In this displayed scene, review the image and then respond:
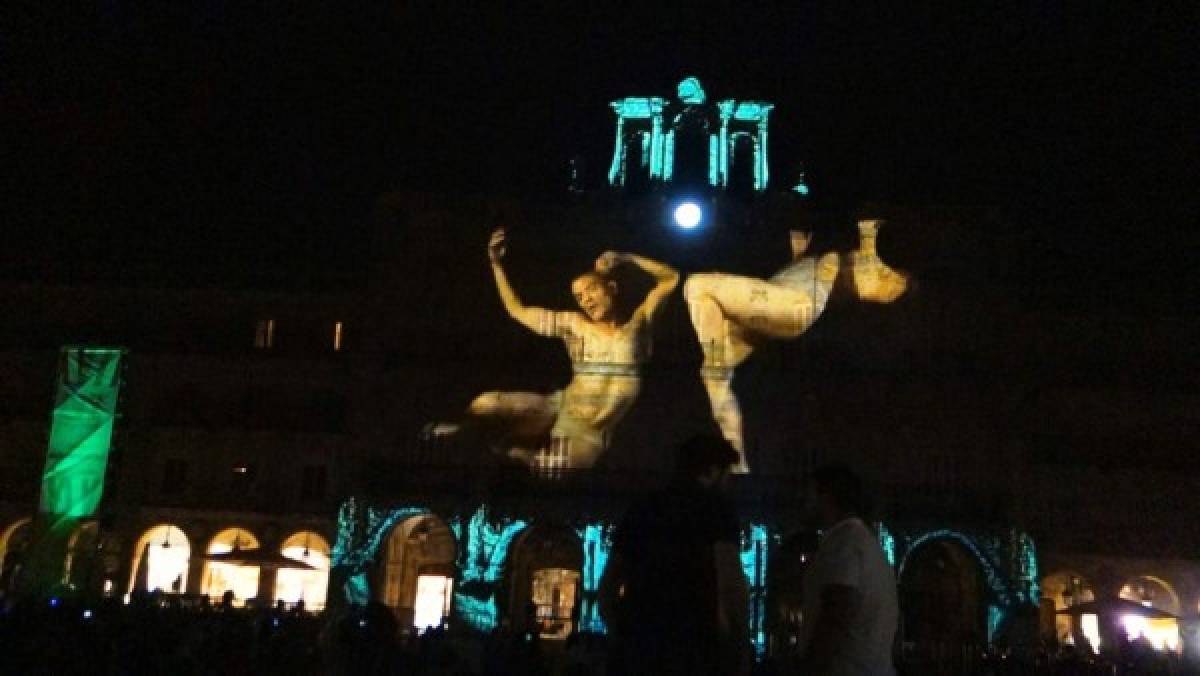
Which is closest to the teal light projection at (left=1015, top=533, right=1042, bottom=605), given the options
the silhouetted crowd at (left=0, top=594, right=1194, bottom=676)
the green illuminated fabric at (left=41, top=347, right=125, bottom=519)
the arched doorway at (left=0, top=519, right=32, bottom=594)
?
the silhouetted crowd at (left=0, top=594, right=1194, bottom=676)

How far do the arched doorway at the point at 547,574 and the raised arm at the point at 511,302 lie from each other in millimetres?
6670

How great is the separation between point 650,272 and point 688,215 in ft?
7.70

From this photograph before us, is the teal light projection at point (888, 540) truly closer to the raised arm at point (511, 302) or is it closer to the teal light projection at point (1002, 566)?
the teal light projection at point (1002, 566)

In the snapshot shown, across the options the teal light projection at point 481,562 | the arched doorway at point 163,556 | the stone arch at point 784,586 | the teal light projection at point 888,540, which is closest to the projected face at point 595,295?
the teal light projection at point 481,562

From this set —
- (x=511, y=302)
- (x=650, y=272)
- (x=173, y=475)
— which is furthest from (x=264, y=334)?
(x=650, y=272)

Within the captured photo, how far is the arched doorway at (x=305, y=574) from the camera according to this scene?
39875mm

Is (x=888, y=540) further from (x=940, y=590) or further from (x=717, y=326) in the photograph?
(x=717, y=326)

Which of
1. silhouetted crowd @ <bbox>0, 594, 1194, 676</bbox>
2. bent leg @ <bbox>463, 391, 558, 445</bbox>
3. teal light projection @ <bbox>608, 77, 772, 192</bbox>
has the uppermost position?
A: teal light projection @ <bbox>608, 77, 772, 192</bbox>

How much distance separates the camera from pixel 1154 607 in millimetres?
36188

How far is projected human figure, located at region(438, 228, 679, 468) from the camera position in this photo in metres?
39.2

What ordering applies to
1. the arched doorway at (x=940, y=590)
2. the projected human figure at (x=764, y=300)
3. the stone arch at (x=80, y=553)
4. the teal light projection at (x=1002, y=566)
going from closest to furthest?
1. the teal light projection at (x=1002, y=566)
2. the arched doorway at (x=940, y=590)
3. the stone arch at (x=80, y=553)
4. the projected human figure at (x=764, y=300)

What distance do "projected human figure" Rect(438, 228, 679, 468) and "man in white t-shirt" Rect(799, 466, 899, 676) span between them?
32.6 m

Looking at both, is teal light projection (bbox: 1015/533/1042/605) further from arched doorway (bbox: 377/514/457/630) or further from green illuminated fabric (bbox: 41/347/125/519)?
green illuminated fabric (bbox: 41/347/125/519)

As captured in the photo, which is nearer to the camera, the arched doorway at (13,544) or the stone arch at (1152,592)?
the stone arch at (1152,592)
